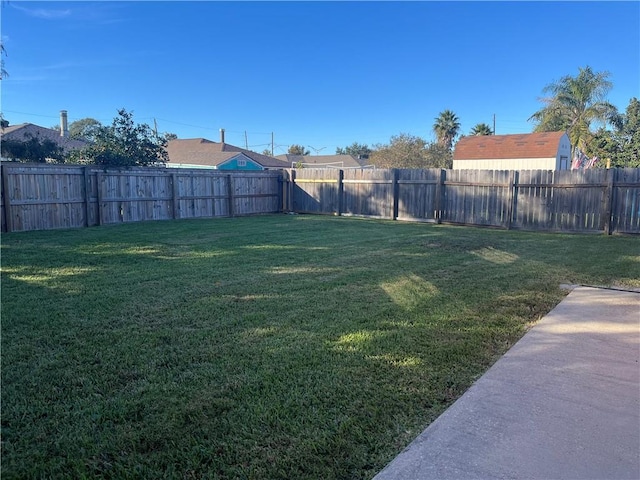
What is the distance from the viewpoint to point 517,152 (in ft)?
91.2

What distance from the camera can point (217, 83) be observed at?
2606 cm

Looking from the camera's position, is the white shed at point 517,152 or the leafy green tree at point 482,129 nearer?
the white shed at point 517,152

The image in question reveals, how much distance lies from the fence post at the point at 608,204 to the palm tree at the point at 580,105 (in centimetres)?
2146

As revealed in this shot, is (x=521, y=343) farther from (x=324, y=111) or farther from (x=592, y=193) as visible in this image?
(x=324, y=111)

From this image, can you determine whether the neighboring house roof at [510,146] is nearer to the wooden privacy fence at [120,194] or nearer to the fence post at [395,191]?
the fence post at [395,191]

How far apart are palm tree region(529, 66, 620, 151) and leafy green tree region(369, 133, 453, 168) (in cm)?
798

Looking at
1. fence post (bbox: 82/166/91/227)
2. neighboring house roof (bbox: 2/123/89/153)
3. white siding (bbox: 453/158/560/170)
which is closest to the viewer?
fence post (bbox: 82/166/91/227)

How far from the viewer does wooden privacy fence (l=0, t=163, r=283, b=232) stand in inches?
424

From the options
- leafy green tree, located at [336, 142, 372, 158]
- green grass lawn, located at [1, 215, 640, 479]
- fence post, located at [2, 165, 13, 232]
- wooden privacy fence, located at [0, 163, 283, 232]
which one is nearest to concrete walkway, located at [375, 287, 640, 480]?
green grass lawn, located at [1, 215, 640, 479]

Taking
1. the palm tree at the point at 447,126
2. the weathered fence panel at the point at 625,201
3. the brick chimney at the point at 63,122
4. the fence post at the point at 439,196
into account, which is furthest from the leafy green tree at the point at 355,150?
the weathered fence panel at the point at 625,201

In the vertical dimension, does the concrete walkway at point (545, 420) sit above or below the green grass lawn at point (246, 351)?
below

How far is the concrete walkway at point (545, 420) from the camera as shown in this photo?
2088 millimetres

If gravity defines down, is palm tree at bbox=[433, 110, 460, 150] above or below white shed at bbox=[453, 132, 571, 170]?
above

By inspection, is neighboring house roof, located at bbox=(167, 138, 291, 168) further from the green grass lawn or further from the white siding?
the green grass lawn
